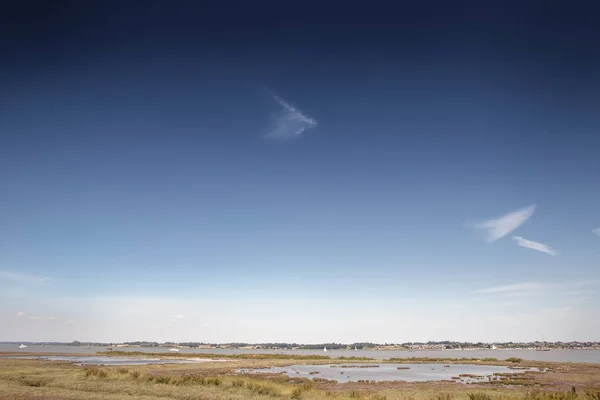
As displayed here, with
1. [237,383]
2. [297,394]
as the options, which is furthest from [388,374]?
[297,394]

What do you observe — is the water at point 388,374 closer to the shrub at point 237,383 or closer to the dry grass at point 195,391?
the dry grass at point 195,391

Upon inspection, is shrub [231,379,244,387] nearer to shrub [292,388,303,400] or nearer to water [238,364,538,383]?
shrub [292,388,303,400]

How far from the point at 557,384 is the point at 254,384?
34759mm

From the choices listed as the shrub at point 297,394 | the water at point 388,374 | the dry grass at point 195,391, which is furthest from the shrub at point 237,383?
the water at point 388,374

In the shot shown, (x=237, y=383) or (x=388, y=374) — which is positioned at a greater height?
(x=237, y=383)

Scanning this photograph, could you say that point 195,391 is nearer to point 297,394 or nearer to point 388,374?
point 297,394

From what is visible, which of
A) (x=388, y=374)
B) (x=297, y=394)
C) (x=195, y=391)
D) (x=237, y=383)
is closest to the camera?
(x=297, y=394)

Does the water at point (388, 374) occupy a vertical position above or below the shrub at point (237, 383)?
below

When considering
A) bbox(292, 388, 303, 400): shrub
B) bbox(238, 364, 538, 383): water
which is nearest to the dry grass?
bbox(292, 388, 303, 400): shrub

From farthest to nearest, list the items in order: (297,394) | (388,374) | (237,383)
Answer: (388,374)
(237,383)
(297,394)

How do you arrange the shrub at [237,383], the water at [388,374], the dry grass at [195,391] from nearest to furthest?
the dry grass at [195,391] < the shrub at [237,383] < the water at [388,374]

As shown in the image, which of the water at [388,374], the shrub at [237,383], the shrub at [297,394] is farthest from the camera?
the water at [388,374]

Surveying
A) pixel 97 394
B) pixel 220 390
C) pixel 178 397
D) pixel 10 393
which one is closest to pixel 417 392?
pixel 220 390

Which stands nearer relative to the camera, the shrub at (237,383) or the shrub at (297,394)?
the shrub at (297,394)
